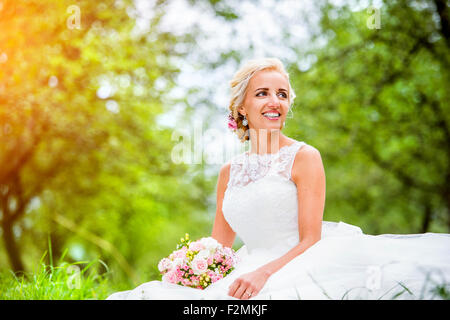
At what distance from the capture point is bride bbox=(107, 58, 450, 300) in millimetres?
2430

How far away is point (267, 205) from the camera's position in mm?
3047

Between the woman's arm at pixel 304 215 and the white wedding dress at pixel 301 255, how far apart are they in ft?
0.16

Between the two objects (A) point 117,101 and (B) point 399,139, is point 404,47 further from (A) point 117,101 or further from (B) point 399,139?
(A) point 117,101

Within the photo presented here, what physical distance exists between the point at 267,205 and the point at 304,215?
0.31m

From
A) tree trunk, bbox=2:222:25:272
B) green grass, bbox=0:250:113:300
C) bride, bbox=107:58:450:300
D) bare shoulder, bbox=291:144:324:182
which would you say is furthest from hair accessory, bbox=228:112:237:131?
tree trunk, bbox=2:222:25:272

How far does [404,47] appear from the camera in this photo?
1040cm

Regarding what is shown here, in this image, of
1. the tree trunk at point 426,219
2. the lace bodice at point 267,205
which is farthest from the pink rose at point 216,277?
the tree trunk at point 426,219

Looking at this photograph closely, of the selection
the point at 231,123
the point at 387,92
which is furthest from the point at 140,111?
the point at 231,123

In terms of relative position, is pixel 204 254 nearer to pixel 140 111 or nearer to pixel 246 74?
pixel 246 74

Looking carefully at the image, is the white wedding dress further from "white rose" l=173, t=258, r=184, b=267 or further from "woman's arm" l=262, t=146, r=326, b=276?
"white rose" l=173, t=258, r=184, b=267

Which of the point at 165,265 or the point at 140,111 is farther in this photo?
the point at 140,111
